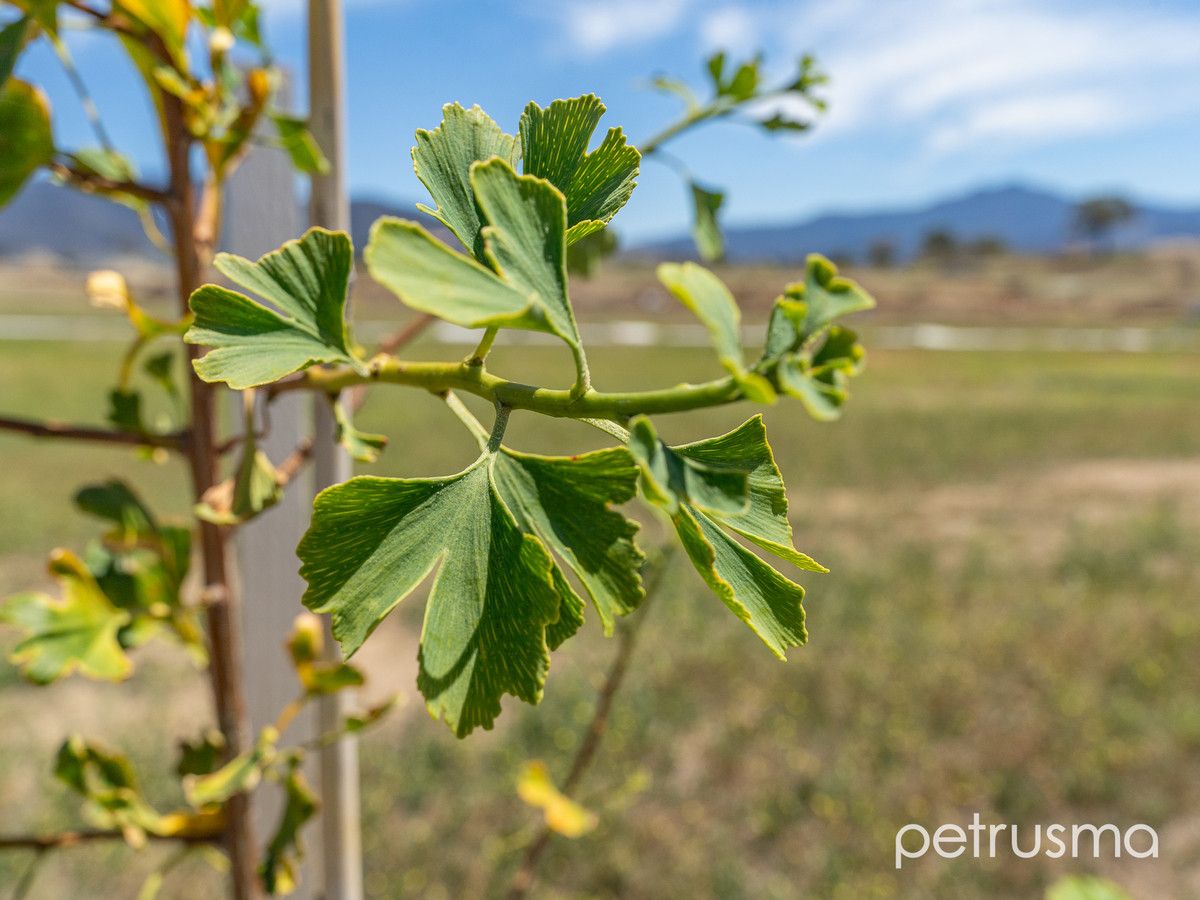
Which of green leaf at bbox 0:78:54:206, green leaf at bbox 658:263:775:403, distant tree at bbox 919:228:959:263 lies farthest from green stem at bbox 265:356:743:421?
distant tree at bbox 919:228:959:263

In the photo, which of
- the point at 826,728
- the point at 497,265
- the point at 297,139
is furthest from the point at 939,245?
the point at 497,265

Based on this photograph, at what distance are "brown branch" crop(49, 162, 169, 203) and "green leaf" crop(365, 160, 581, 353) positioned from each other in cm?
33

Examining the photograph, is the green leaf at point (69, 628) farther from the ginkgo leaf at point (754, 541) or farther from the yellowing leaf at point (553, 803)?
the ginkgo leaf at point (754, 541)

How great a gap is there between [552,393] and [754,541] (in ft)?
0.18

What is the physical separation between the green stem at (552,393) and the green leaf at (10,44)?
0.67 feet

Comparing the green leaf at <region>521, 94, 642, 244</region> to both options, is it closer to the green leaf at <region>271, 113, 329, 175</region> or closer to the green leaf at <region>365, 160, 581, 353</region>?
the green leaf at <region>365, 160, 581, 353</region>

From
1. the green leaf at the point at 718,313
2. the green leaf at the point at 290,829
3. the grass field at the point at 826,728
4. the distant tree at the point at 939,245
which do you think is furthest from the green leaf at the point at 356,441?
the distant tree at the point at 939,245

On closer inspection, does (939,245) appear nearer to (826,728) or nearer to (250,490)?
(826,728)

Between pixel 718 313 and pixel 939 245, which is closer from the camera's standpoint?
pixel 718 313

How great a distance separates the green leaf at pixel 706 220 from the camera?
1.51 ft

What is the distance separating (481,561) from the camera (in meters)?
0.19

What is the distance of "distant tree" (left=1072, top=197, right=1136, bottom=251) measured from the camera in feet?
104

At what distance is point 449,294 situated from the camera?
0.51 feet

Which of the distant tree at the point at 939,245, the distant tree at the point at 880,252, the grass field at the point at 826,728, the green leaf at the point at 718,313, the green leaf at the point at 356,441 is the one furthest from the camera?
the distant tree at the point at 880,252
